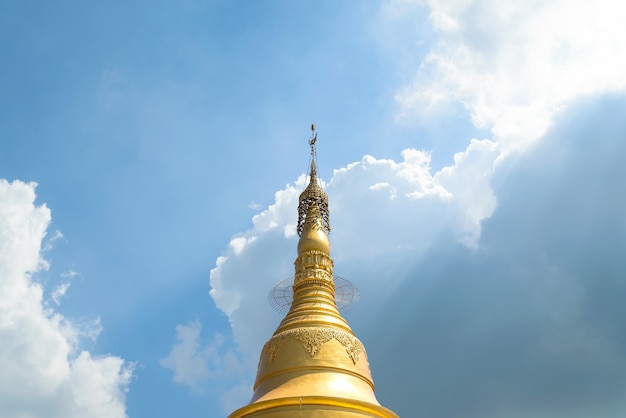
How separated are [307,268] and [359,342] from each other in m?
4.17

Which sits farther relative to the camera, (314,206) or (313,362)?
(314,206)

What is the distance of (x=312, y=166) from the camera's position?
30781 mm

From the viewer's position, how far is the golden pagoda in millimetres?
19484

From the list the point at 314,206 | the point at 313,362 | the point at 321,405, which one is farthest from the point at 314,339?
the point at 314,206

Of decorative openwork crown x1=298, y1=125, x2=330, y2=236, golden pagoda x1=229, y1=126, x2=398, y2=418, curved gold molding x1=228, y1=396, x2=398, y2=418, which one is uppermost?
decorative openwork crown x1=298, y1=125, x2=330, y2=236

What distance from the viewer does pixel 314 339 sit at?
71.7 feet

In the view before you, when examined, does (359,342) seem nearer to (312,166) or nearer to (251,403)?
(251,403)

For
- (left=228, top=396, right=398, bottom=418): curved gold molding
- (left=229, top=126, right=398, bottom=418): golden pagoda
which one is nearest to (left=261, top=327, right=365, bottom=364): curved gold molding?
(left=229, top=126, right=398, bottom=418): golden pagoda

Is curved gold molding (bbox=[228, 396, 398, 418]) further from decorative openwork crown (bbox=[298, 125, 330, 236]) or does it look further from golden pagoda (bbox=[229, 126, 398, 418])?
decorative openwork crown (bbox=[298, 125, 330, 236])

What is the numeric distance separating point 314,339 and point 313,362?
88 centimetres

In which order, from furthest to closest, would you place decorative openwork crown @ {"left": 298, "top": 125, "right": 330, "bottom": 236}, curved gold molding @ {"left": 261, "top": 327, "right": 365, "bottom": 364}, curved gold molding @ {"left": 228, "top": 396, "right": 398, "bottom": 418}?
decorative openwork crown @ {"left": 298, "top": 125, "right": 330, "bottom": 236} < curved gold molding @ {"left": 261, "top": 327, "right": 365, "bottom": 364} < curved gold molding @ {"left": 228, "top": 396, "right": 398, "bottom": 418}

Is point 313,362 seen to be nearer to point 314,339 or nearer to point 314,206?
point 314,339

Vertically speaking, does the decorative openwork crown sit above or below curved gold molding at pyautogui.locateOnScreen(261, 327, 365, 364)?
above

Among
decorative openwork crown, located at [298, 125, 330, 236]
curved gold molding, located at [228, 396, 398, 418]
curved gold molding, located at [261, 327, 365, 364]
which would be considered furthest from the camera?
decorative openwork crown, located at [298, 125, 330, 236]
